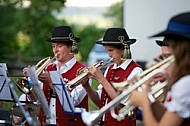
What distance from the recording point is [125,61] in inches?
181

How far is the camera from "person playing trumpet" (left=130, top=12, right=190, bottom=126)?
2.89m

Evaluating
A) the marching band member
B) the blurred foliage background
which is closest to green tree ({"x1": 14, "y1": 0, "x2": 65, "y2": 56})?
the blurred foliage background

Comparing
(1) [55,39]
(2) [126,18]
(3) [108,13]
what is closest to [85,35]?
(3) [108,13]

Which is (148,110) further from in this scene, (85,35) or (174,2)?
(85,35)

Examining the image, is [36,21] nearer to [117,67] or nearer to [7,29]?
[7,29]

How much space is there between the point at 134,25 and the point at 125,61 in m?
5.10

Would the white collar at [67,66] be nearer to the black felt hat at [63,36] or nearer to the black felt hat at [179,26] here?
the black felt hat at [63,36]

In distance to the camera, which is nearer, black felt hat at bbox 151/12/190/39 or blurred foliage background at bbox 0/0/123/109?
black felt hat at bbox 151/12/190/39

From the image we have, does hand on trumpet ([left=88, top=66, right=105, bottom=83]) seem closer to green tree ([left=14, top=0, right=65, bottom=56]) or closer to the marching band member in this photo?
the marching band member

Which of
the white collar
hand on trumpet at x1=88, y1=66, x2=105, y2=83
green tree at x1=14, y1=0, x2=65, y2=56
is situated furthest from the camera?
green tree at x1=14, y1=0, x2=65, y2=56

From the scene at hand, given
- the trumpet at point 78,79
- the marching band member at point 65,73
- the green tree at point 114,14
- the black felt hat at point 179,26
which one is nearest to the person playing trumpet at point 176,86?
the black felt hat at point 179,26

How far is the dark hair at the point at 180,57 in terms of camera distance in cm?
291

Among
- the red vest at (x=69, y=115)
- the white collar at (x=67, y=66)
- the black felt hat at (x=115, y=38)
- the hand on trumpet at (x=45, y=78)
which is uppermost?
the black felt hat at (x=115, y=38)

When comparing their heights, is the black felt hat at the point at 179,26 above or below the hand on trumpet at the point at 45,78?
above
